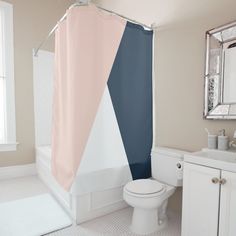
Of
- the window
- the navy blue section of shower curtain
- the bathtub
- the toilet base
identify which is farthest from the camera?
the window

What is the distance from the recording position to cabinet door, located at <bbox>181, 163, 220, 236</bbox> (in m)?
1.35

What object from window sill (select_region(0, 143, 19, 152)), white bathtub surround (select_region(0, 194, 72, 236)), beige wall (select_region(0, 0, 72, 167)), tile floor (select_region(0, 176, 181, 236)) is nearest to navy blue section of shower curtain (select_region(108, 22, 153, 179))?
tile floor (select_region(0, 176, 181, 236))

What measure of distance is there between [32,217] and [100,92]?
4.68 feet

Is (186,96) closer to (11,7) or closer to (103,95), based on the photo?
(103,95)

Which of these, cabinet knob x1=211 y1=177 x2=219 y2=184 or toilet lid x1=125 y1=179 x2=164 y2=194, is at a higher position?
cabinet knob x1=211 y1=177 x2=219 y2=184

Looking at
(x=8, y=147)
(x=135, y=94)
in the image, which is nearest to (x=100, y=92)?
(x=135, y=94)

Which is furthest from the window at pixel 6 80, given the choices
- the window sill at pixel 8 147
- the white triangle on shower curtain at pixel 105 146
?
the white triangle on shower curtain at pixel 105 146

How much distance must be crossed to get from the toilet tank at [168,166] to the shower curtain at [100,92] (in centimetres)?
24

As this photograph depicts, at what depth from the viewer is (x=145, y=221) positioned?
5.89 feet

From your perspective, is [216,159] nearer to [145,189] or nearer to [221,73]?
[145,189]

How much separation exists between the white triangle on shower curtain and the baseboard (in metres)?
1.86

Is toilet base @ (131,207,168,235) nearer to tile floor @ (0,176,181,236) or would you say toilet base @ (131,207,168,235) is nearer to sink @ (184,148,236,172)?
tile floor @ (0,176,181,236)

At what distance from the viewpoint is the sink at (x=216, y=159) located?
1.28m

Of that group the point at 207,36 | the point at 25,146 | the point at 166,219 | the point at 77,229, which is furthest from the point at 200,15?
the point at 25,146
